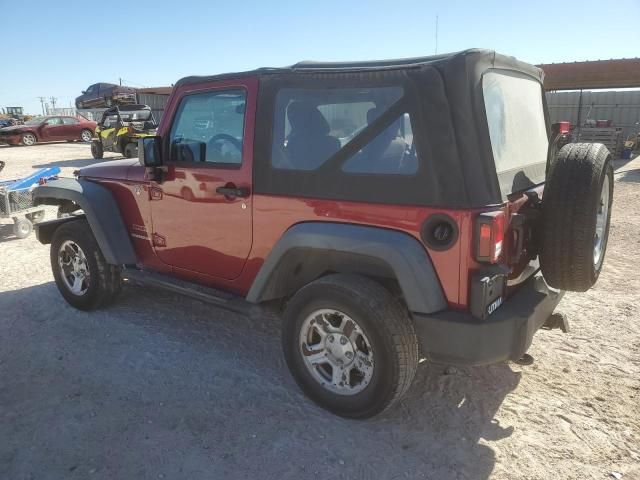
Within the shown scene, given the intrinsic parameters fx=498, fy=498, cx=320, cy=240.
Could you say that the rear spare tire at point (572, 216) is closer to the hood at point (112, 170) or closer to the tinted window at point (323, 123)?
the tinted window at point (323, 123)

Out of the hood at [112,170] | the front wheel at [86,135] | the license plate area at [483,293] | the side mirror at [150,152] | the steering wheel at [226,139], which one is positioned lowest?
the license plate area at [483,293]

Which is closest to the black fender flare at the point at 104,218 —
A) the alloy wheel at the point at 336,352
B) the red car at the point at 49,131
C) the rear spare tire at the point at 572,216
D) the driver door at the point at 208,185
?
the driver door at the point at 208,185

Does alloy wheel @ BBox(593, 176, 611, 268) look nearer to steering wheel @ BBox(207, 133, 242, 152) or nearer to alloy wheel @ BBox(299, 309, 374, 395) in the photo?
alloy wheel @ BBox(299, 309, 374, 395)

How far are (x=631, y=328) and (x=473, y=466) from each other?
2.25 m

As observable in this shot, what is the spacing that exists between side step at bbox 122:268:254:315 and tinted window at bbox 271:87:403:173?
0.96 meters

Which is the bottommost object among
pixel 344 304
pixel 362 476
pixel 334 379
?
pixel 362 476

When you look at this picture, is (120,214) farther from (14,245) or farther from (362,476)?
(14,245)

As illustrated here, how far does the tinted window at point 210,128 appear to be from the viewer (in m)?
3.26

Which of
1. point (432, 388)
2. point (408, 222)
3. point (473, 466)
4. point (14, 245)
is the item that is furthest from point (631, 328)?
point (14, 245)

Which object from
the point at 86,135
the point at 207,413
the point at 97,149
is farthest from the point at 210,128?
the point at 86,135

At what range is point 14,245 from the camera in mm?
6746

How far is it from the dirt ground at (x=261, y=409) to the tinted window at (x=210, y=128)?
1.45 m

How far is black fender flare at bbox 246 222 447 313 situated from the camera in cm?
249

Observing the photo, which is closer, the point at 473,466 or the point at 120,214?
the point at 473,466
